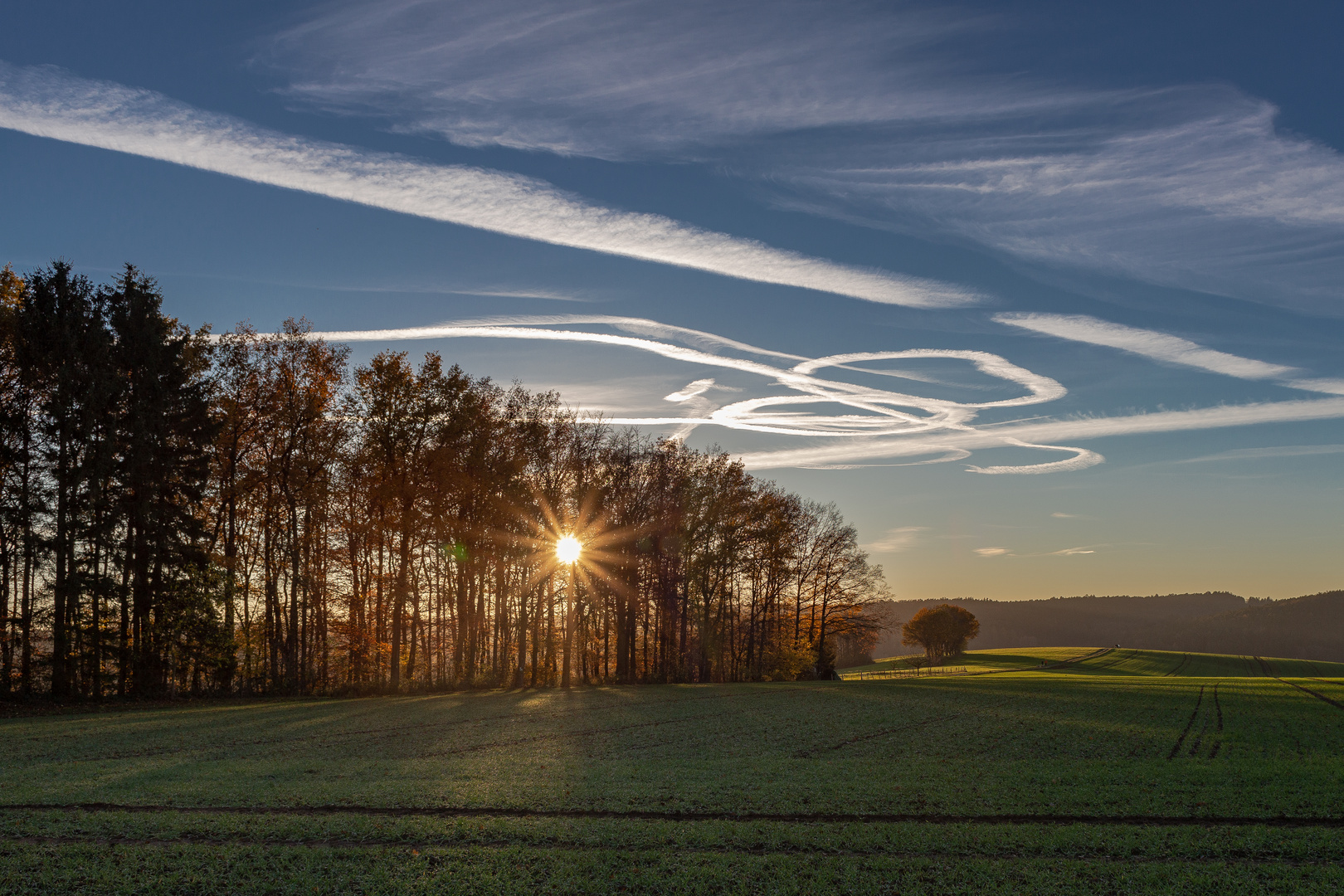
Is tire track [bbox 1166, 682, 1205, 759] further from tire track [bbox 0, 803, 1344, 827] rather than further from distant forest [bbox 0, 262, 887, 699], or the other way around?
distant forest [bbox 0, 262, 887, 699]

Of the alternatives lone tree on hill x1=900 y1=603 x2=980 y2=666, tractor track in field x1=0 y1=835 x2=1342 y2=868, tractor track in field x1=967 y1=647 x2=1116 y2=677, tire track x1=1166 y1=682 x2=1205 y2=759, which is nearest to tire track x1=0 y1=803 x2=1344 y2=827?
tractor track in field x1=0 y1=835 x2=1342 y2=868

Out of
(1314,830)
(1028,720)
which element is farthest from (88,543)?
(1314,830)

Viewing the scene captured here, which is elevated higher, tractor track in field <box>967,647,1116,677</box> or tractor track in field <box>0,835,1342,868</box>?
tractor track in field <box>0,835,1342,868</box>

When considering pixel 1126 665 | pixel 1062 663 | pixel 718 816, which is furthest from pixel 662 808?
pixel 1062 663

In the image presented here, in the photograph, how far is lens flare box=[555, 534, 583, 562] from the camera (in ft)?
178

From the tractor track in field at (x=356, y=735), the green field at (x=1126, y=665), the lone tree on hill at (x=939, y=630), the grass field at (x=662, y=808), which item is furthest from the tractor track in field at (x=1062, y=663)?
the tractor track in field at (x=356, y=735)

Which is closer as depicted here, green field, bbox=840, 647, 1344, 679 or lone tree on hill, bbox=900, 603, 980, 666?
green field, bbox=840, 647, 1344, 679

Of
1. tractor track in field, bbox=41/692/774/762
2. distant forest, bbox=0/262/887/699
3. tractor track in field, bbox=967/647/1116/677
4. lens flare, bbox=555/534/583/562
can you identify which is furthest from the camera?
tractor track in field, bbox=967/647/1116/677

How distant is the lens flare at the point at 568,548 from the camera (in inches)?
2142

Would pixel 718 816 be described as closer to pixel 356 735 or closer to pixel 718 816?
pixel 718 816

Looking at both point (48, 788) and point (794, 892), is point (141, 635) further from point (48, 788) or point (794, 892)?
point (794, 892)

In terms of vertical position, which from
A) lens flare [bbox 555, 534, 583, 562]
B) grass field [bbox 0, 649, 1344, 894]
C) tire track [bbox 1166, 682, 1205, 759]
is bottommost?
tire track [bbox 1166, 682, 1205, 759]

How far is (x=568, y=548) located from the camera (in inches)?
2174

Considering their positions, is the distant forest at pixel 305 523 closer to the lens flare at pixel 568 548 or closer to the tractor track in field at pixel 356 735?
the lens flare at pixel 568 548
